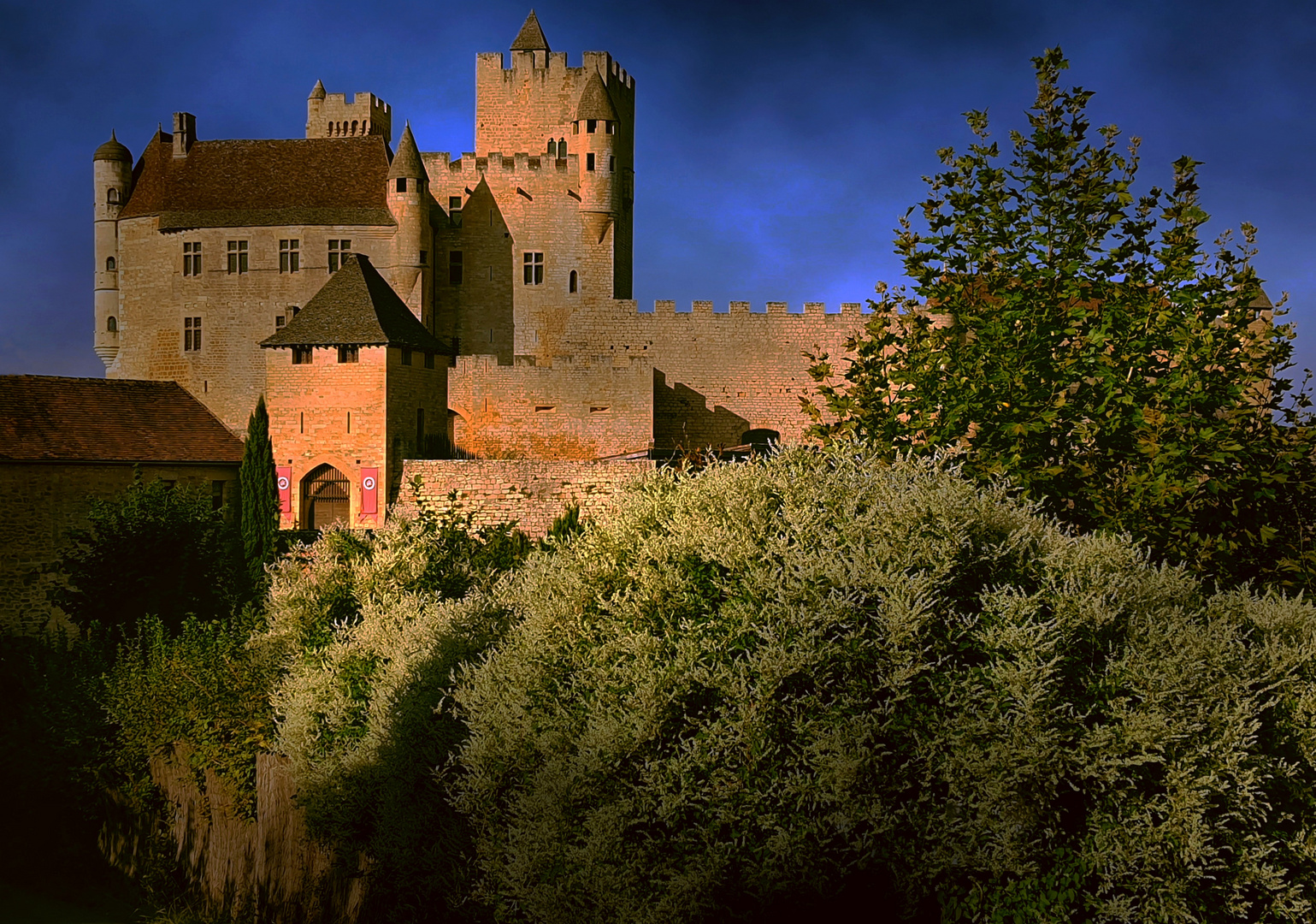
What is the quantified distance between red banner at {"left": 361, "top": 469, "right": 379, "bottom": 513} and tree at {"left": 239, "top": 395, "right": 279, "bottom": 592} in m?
2.00

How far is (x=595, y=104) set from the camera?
36812mm

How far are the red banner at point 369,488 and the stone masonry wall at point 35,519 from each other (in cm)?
585

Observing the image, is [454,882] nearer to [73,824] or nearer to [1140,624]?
[1140,624]

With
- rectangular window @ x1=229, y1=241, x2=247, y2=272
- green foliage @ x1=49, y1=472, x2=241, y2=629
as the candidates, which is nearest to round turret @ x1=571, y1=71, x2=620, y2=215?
rectangular window @ x1=229, y1=241, x2=247, y2=272

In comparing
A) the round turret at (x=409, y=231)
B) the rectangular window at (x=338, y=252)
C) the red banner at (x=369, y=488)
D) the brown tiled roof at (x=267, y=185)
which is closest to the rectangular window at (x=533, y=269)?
the round turret at (x=409, y=231)

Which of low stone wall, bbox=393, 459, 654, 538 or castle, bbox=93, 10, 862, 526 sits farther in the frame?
castle, bbox=93, 10, 862, 526


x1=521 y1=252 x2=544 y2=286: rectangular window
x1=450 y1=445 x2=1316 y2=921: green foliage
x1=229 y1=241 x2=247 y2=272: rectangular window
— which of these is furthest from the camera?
x1=229 y1=241 x2=247 y2=272: rectangular window

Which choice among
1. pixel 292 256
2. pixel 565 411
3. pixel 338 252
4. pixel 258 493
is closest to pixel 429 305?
pixel 338 252

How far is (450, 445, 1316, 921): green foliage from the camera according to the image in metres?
8.92

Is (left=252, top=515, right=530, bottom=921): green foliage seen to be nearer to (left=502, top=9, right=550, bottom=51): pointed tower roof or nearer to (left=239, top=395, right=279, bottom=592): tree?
(left=239, top=395, right=279, bottom=592): tree

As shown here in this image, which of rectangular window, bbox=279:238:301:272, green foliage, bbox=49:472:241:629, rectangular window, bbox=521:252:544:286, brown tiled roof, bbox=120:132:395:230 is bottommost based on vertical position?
green foliage, bbox=49:472:241:629

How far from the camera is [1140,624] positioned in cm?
986

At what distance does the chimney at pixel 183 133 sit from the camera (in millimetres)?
40906

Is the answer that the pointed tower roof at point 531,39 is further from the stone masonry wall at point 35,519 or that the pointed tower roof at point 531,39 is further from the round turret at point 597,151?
the stone masonry wall at point 35,519
